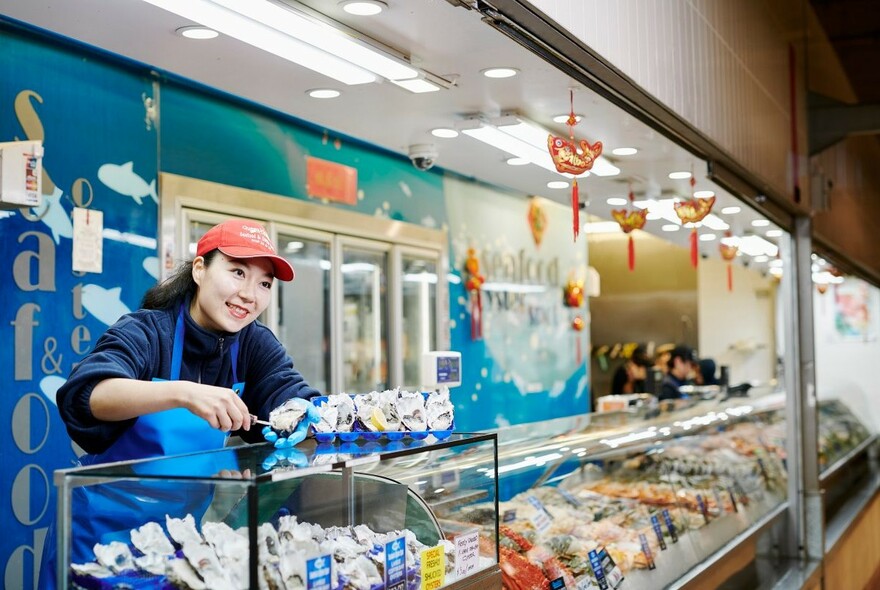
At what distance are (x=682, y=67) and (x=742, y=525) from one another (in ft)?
7.94

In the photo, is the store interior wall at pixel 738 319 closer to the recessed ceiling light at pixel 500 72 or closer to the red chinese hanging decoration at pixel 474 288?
the red chinese hanging decoration at pixel 474 288

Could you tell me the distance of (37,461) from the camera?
400 centimetres

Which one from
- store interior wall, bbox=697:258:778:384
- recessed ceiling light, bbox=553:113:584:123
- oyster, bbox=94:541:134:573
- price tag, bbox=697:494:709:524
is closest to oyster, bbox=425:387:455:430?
oyster, bbox=94:541:134:573

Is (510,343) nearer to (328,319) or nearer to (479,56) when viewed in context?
(328,319)

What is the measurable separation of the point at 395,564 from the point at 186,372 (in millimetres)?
711

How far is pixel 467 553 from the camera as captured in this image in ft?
7.83

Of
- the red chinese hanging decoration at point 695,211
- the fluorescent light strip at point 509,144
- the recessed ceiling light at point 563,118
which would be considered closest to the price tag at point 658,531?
the red chinese hanging decoration at point 695,211

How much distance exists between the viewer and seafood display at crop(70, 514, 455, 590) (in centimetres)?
175

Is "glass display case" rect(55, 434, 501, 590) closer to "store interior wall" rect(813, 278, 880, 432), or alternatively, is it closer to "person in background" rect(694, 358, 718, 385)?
"person in background" rect(694, 358, 718, 385)

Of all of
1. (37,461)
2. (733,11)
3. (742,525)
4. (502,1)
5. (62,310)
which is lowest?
(742,525)

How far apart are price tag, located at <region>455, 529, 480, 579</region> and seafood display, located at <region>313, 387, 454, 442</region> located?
251 mm

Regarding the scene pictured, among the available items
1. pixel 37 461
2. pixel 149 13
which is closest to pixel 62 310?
pixel 37 461

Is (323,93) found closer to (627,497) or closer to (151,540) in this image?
(627,497)

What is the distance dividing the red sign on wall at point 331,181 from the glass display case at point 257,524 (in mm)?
3557
